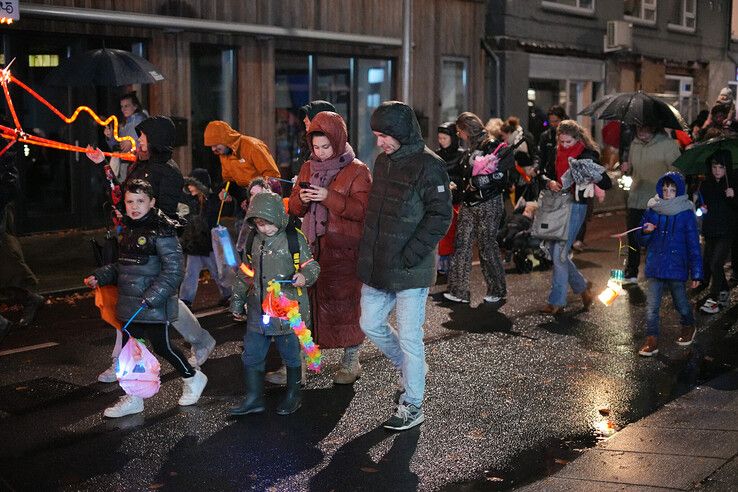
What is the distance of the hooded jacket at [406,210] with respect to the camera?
6.38 m

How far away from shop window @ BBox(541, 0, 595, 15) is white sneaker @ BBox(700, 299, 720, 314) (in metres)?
14.2

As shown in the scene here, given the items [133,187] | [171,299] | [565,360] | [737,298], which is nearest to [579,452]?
[565,360]

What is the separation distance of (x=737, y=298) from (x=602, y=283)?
1609mm

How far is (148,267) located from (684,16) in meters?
26.7

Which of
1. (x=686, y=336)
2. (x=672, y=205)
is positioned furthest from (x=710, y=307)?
(x=672, y=205)

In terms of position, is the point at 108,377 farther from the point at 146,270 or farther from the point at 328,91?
the point at 328,91

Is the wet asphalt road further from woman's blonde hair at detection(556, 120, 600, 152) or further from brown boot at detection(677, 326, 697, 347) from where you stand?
woman's blonde hair at detection(556, 120, 600, 152)

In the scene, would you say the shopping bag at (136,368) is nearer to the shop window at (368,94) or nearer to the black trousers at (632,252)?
the black trousers at (632,252)

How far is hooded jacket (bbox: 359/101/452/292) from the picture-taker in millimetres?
6383

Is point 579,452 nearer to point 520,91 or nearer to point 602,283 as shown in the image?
point 602,283

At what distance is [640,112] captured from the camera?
11.0 metres

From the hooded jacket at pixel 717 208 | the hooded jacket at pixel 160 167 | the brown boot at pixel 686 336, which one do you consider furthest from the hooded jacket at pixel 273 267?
the hooded jacket at pixel 717 208

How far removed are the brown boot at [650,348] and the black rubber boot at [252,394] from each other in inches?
137

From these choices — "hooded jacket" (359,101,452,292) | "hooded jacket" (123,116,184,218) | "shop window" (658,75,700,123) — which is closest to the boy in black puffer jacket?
"hooded jacket" (123,116,184,218)
